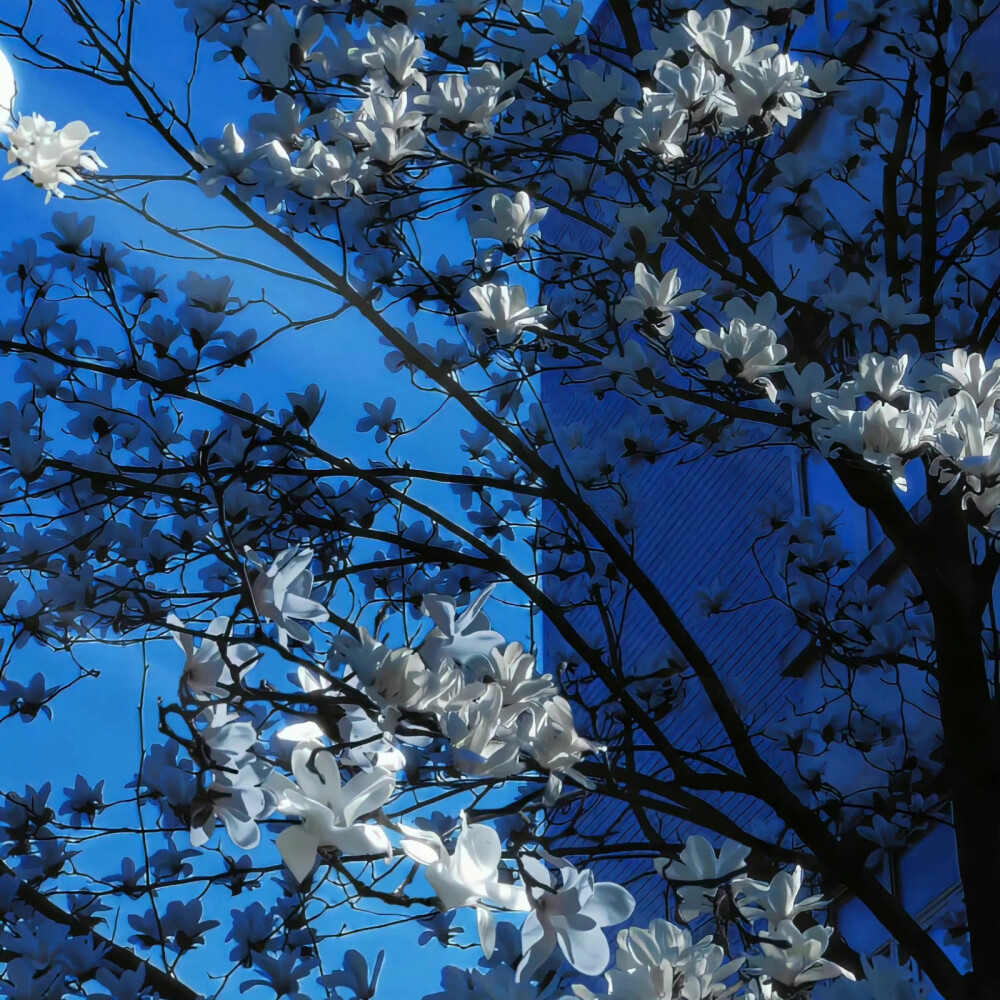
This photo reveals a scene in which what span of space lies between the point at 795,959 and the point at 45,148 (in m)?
1.90

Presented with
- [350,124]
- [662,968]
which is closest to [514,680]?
[662,968]

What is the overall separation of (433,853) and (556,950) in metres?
0.36

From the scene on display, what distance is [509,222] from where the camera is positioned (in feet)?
7.75

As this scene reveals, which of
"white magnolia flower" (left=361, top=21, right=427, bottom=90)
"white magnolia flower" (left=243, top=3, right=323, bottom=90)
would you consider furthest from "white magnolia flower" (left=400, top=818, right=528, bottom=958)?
"white magnolia flower" (left=243, top=3, right=323, bottom=90)

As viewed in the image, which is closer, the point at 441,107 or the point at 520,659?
the point at 520,659

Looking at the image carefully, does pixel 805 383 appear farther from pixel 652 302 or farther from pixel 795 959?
pixel 795 959

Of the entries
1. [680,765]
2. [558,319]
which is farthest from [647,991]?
[558,319]

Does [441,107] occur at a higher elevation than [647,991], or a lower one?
higher

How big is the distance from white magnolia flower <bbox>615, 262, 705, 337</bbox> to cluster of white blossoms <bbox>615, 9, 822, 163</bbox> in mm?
244

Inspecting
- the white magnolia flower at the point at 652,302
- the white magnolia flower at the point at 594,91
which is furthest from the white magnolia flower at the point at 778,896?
the white magnolia flower at the point at 594,91

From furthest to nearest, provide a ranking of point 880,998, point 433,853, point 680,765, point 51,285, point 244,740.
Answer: point 51,285
point 680,765
point 880,998
point 244,740
point 433,853

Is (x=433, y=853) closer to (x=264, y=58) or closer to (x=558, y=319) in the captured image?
(x=264, y=58)

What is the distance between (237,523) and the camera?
240 cm

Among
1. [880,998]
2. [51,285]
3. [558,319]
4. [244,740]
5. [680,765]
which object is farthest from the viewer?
[558,319]
